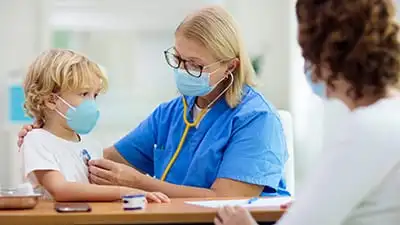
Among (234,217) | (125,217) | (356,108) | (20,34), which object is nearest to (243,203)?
(234,217)

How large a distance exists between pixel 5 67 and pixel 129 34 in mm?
634

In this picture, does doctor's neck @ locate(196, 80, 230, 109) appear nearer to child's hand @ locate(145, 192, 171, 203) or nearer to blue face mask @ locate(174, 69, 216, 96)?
blue face mask @ locate(174, 69, 216, 96)

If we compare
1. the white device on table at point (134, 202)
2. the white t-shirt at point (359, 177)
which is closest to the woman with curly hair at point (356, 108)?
the white t-shirt at point (359, 177)

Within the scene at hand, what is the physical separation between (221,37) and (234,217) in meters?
0.74

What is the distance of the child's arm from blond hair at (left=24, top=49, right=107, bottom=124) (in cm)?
24

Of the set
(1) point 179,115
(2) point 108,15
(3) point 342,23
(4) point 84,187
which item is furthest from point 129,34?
(3) point 342,23

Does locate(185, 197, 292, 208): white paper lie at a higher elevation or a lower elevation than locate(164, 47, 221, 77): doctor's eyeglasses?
lower

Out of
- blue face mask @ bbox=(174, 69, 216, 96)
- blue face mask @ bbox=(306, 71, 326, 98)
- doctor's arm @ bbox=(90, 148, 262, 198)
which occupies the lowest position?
doctor's arm @ bbox=(90, 148, 262, 198)

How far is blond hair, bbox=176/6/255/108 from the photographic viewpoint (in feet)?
6.72

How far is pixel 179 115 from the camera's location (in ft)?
7.20

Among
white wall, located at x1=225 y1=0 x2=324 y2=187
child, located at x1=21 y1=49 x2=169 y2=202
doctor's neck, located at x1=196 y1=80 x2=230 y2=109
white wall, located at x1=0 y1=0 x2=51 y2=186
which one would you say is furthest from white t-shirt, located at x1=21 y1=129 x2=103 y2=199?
white wall, located at x1=225 y1=0 x2=324 y2=187

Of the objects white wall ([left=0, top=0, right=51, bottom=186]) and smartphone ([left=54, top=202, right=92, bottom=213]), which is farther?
white wall ([left=0, top=0, right=51, bottom=186])

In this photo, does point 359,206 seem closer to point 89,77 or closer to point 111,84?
point 89,77

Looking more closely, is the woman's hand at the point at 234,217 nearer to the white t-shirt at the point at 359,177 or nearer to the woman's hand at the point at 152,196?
the white t-shirt at the point at 359,177
